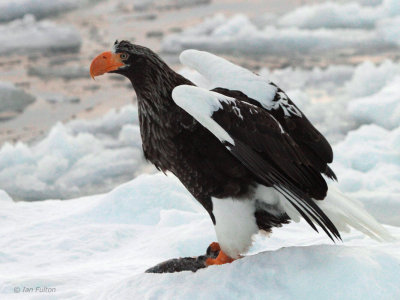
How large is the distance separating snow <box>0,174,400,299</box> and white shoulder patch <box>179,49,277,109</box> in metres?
1.19

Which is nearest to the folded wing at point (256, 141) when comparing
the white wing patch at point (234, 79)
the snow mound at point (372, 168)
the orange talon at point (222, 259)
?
the white wing patch at point (234, 79)

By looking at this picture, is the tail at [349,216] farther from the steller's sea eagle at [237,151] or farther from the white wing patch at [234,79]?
the white wing patch at [234,79]

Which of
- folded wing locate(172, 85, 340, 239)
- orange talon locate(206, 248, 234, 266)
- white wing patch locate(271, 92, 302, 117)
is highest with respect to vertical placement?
white wing patch locate(271, 92, 302, 117)

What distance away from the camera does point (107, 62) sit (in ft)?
14.0

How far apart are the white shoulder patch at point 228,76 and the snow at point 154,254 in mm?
1187

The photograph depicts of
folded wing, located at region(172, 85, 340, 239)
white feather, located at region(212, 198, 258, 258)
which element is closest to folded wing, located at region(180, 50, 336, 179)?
folded wing, located at region(172, 85, 340, 239)

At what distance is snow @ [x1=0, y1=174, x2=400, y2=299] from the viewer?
373 cm

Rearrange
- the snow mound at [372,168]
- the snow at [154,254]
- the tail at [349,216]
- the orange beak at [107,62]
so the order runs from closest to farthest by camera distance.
Result: 1. the snow at [154,254]
2. the tail at [349,216]
3. the orange beak at [107,62]
4. the snow mound at [372,168]

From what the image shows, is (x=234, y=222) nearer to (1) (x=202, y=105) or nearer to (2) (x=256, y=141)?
(2) (x=256, y=141)

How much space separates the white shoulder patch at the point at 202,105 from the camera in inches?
147

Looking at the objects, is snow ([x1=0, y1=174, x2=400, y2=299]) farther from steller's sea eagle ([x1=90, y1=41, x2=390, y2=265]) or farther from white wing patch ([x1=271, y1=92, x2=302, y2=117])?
white wing patch ([x1=271, y1=92, x2=302, y2=117])

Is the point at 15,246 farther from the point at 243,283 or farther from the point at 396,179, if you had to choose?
the point at 396,179

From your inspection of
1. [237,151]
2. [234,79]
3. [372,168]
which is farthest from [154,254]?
[372,168]

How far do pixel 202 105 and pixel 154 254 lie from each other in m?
2.93
